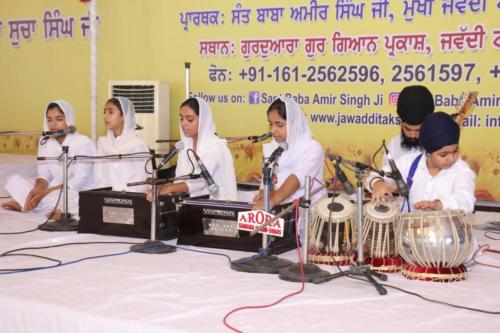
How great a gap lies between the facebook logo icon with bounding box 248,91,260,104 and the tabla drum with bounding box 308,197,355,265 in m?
3.61

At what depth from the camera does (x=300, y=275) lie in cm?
291

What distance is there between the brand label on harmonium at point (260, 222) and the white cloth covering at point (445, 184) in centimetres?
65

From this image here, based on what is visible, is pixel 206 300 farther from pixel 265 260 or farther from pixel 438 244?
pixel 438 244

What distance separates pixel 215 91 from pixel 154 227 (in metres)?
3.66

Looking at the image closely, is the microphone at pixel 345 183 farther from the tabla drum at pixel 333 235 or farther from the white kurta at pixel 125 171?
the white kurta at pixel 125 171

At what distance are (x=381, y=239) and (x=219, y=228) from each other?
85 centimetres

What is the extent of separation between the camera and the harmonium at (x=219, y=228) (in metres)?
3.48

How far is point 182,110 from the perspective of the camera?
461 cm

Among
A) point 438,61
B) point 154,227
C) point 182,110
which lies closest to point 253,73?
point 438,61

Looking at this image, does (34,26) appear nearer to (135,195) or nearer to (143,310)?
(135,195)

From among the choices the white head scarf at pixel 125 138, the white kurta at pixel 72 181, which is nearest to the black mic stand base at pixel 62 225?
the white kurta at pixel 72 181

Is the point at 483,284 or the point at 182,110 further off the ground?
the point at 182,110

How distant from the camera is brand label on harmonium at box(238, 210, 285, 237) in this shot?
2980mm

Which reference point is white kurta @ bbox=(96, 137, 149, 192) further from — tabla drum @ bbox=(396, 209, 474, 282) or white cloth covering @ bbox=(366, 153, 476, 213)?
tabla drum @ bbox=(396, 209, 474, 282)
